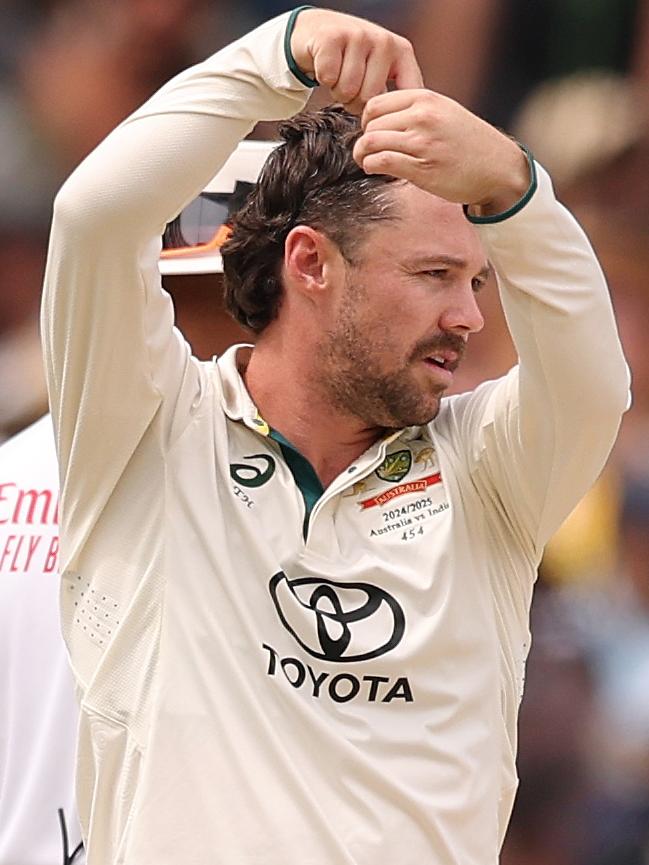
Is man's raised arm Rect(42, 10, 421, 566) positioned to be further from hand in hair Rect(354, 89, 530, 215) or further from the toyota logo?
the toyota logo

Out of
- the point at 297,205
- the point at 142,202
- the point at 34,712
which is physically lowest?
the point at 34,712

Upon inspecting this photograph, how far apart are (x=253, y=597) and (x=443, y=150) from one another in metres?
0.55

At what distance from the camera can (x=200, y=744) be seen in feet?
5.76

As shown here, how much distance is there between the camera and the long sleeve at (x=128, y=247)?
168cm

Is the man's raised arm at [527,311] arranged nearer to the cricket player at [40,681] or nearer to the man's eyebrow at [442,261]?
the man's eyebrow at [442,261]

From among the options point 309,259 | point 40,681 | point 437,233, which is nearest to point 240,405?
point 309,259

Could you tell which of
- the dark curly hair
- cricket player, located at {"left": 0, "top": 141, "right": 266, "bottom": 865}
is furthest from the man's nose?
cricket player, located at {"left": 0, "top": 141, "right": 266, "bottom": 865}

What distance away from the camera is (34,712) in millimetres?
2543

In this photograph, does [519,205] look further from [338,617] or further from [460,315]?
[338,617]

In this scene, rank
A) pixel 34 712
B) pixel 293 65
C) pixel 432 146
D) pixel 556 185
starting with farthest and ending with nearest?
pixel 556 185 < pixel 34 712 < pixel 293 65 < pixel 432 146

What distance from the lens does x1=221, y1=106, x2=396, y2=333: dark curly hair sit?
77.7 inches

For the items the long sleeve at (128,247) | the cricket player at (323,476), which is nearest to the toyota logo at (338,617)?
the cricket player at (323,476)

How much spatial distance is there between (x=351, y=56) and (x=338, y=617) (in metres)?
0.62

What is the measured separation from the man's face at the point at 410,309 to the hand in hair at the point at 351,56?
0.22m
